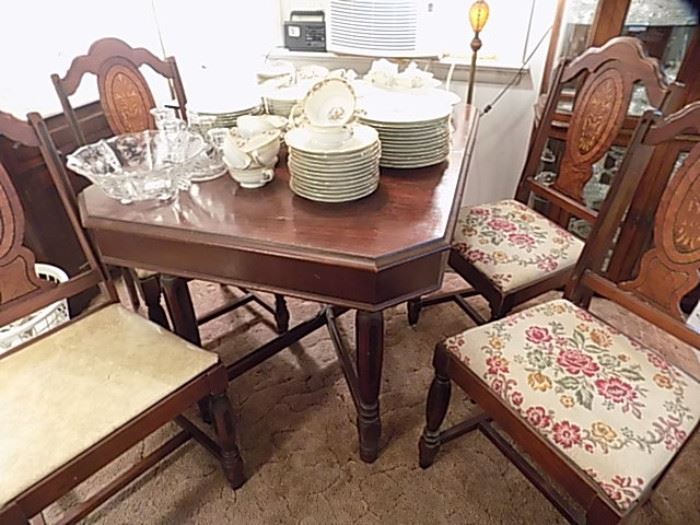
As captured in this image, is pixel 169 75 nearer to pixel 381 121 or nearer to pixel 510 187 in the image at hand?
pixel 381 121

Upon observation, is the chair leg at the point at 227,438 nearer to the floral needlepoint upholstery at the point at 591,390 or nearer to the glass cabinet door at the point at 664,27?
the floral needlepoint upholstery at the point at 591,390

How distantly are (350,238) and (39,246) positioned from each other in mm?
1431

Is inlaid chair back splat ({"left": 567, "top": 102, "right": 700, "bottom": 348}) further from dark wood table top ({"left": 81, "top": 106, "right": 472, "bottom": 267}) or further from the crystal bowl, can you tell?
the crystal bowl

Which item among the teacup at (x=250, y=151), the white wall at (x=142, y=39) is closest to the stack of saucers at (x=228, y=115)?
the white wall at (x=142, y=39)

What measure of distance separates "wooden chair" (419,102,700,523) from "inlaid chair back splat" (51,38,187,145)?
51.8 inches

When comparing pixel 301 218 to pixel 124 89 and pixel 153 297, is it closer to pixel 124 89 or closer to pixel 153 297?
pixel 153 297

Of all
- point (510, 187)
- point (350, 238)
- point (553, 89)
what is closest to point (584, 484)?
point (350, 238)

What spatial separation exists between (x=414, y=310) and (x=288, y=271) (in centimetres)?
108

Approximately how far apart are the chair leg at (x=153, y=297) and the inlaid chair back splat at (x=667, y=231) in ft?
4.14

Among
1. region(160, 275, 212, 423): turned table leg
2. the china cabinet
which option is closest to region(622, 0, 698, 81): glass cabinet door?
the china cabinet

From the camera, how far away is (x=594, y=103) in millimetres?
1483

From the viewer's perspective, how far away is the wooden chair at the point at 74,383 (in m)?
A: 0.95

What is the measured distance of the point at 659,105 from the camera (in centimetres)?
127

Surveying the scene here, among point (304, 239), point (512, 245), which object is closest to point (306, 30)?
point (512, 245)
